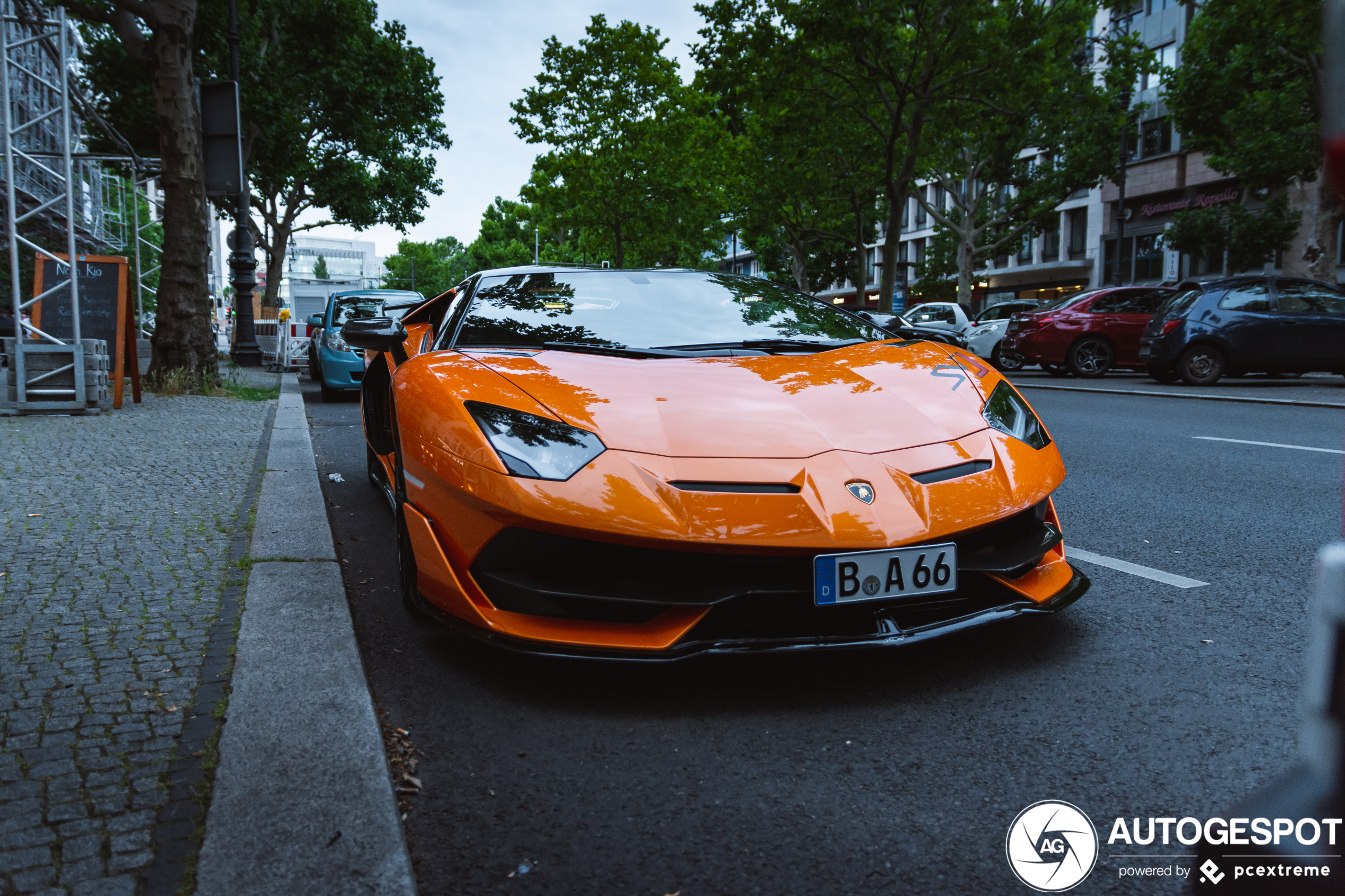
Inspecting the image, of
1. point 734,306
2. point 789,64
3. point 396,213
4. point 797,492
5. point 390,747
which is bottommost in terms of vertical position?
point 390,747

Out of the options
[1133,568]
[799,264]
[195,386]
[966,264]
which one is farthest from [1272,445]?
[799,264]

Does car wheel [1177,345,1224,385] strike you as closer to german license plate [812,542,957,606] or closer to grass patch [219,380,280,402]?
grass patch [219,380,280,402]

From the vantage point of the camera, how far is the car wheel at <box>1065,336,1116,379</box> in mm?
17266

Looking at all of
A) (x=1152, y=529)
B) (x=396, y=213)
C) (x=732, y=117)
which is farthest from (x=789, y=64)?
(x=1152, y=529)

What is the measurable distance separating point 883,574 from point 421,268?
4363 inches

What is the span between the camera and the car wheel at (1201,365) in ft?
47.3

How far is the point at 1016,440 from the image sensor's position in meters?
3.00

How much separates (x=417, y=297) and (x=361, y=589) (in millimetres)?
9671

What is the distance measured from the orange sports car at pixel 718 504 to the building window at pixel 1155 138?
4118cm

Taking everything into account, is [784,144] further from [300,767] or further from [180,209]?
[300,767]

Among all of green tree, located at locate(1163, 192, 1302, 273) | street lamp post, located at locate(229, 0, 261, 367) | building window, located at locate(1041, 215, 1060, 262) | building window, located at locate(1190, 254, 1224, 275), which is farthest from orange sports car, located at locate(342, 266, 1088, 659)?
building window, located at locate(1041, 215, 1060, 262)

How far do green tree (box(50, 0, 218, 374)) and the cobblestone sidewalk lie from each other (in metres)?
5.99

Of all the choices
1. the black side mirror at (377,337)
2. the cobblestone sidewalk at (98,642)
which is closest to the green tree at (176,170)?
the cobblestone sidewalk at (98,642)

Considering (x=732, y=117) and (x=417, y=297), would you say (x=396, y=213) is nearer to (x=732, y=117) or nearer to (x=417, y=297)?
(x=732, y=117)
